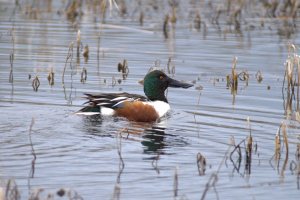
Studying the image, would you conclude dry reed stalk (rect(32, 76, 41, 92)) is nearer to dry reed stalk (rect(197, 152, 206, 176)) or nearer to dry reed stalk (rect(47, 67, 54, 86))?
dry reed stalk (rect(47, 67, 54, 86))

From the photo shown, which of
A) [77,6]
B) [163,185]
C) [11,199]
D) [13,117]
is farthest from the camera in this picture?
[77,6]

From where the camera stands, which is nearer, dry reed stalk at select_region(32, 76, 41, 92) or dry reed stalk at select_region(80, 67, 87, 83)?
dry reed stalk at select_region(32, 76, 41, 92)

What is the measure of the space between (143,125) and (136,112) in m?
0.33

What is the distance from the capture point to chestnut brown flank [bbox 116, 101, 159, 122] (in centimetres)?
1039

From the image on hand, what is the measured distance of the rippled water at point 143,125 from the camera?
7105mm

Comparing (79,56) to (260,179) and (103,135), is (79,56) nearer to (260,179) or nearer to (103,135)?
(103,135)

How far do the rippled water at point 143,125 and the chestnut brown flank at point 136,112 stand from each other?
20cm

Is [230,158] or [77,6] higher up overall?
[77,6]

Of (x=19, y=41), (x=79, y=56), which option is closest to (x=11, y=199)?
(x=79, y=56)

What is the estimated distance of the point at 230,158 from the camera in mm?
7898

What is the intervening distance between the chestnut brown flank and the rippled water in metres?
0.20

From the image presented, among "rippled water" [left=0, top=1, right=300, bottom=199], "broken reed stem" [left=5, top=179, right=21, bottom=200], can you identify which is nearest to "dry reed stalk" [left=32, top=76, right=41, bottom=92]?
"rippled water" [left=0, top=1, right=300, bottom=199]

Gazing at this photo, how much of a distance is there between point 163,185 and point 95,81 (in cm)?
566

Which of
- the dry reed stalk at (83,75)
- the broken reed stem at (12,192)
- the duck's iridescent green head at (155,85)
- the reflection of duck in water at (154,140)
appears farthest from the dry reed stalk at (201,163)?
the dry reed stalk at (83,75)
